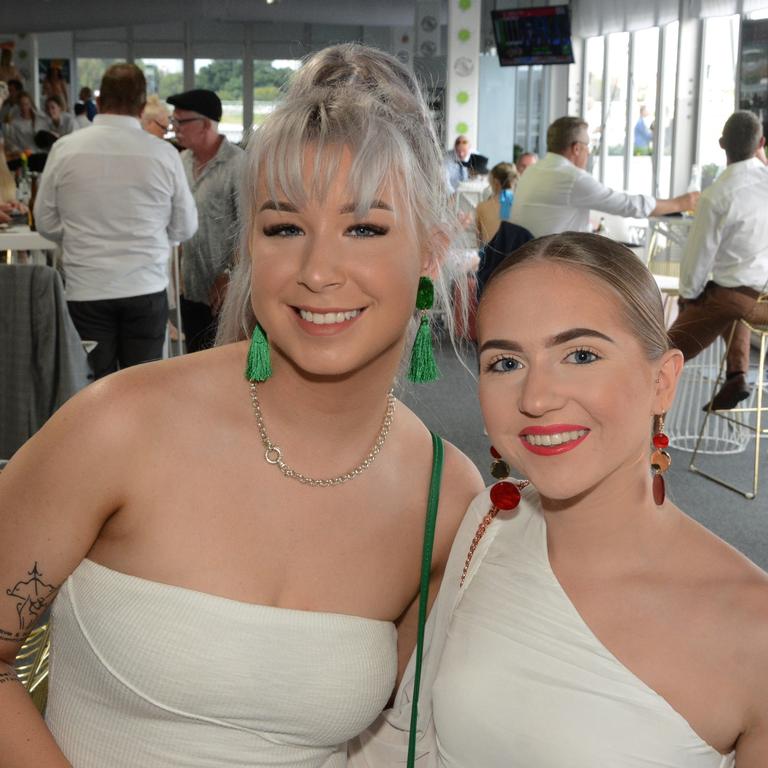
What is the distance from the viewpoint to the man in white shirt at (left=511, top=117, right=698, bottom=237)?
5637mm

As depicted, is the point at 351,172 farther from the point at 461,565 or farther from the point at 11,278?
the point at 11,278

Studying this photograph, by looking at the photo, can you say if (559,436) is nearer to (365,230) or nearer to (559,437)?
(559,437)

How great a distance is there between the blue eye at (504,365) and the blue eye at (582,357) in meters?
0.06

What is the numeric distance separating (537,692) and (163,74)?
22130 mm

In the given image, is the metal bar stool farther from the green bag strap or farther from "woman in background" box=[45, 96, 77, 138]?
"woman in background" box=[45, 96, 77, 138]

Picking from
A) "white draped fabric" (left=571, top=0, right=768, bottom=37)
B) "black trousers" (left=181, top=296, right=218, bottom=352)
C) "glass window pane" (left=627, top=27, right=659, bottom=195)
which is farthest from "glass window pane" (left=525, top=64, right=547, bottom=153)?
"black trousers" (left=181, top=296, right=218, bottom=352)

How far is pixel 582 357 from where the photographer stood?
1227 millimetres

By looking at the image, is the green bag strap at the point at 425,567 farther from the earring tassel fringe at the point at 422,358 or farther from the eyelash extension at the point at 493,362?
the eyelash extension at the point at 493,362

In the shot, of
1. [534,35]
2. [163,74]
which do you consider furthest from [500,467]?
[163,74]

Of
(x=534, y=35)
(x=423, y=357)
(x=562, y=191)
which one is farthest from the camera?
(x=534, y=35)

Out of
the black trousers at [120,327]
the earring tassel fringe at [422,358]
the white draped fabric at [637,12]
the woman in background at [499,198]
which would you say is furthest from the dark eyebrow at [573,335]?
the white draped fabric at [637,12]

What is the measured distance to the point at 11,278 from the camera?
3.49 meters

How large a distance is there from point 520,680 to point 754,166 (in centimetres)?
491

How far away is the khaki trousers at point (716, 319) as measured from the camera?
549 cm
